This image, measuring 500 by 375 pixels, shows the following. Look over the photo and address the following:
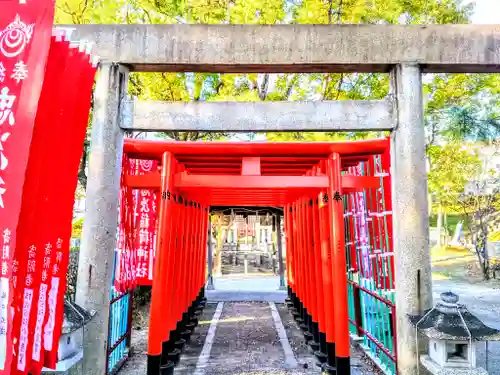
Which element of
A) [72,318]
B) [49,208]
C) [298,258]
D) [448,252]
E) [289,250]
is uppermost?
[49,208]

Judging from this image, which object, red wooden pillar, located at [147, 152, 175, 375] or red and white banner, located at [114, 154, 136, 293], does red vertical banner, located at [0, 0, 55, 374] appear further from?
red and white banner, located at [114, 154, 136, 293]

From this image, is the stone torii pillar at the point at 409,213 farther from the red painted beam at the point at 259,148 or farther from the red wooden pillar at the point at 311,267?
the red wooden pillar at the point at 311,267

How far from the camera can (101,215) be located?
4414 mm

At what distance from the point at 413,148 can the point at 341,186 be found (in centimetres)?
108

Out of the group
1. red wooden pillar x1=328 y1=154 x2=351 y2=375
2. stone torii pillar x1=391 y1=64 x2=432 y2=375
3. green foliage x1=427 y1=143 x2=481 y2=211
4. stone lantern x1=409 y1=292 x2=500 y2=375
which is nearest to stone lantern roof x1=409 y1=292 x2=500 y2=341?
stone lantern x1=409 y1=292 x2=500 y2=375

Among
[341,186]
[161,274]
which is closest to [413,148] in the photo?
[341,186]

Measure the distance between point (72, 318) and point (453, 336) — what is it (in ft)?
12.3

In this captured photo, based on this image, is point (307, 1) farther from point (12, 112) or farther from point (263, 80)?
point (12, 112)

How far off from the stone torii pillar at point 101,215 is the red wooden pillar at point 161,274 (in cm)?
59

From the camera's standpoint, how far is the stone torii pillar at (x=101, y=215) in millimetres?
4297

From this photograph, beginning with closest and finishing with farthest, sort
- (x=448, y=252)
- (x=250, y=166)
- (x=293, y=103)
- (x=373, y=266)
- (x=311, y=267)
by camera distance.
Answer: (x=293, y=103), (x=250, y=166), (x=373, y=266), (x=311, y=267), (x=448, y=252)

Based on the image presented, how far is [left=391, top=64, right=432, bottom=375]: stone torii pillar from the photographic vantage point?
4324 mm

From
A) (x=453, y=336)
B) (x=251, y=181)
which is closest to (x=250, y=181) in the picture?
(x=251, y=181)

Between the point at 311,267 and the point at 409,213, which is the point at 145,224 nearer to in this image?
the point at 311,267
